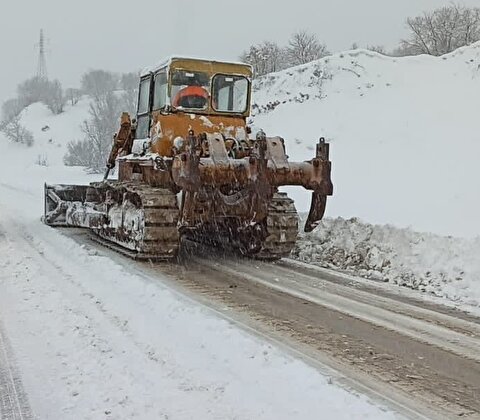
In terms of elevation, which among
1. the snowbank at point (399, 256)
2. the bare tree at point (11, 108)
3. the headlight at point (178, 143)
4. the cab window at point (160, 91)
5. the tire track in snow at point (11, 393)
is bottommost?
the tire track in snow at point (11, 393)

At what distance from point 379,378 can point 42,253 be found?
6.55m

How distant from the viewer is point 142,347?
5.68m

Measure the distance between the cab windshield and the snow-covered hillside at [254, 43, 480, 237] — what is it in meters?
3.29

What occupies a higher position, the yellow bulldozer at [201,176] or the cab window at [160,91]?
the cab window at [160,91]

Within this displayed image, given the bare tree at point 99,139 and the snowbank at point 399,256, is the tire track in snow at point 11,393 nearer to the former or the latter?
the snowbank at point 399,256

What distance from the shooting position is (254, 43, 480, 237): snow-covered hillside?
14.2 m

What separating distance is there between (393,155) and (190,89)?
1160 centimetres

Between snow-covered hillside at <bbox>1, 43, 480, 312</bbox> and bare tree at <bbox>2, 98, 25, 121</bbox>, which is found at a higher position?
bare tree at <bbox>2, 98, 25, 121</bbox>

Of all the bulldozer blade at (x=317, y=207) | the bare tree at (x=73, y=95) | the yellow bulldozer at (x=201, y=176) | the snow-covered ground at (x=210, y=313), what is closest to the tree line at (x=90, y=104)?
the bare tree at (x=73, y=95)

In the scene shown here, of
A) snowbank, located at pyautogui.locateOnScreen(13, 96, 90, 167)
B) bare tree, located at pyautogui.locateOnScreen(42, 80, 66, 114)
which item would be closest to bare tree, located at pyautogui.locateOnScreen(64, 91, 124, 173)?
snowbank, located at pyautogui.locateOnScreen(13, 96, 90, 167)

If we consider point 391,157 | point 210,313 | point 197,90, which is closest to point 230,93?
point 197,90

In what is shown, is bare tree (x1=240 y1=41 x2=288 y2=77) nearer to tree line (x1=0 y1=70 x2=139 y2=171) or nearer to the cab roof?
tree line (x1=0 y1=70 x2=139 y2=171)

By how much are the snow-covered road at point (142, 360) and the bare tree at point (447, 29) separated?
35.2 m

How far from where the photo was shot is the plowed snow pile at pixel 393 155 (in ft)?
31.6
